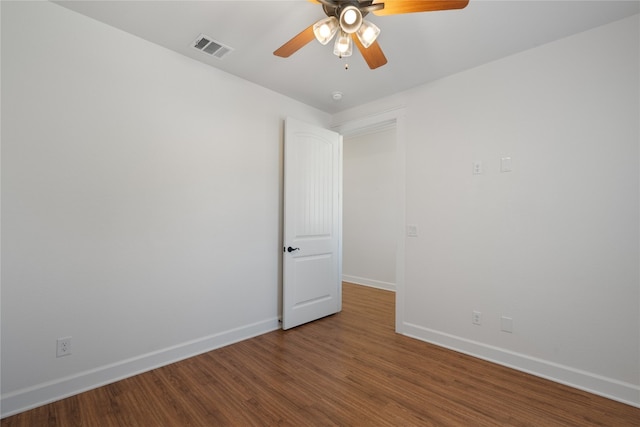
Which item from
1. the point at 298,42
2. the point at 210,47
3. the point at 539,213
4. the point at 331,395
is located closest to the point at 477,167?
the point at 539,213

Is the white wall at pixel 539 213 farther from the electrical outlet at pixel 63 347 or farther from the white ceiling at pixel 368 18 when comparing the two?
the electrical outlet at pixel 63 347

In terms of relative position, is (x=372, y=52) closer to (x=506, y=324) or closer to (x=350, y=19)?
(x=350, y=19)

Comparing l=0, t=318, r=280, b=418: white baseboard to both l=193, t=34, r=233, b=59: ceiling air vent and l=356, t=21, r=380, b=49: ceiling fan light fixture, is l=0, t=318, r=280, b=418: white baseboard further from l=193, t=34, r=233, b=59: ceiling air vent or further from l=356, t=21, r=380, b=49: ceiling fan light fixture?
l=356, t=21, r=380, b=49: ceiling fan light fixture

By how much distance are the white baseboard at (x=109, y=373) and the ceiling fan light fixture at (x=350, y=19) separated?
2745 mm

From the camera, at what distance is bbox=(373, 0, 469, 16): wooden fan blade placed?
4.74 feet

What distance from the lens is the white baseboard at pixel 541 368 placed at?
1.98 meters

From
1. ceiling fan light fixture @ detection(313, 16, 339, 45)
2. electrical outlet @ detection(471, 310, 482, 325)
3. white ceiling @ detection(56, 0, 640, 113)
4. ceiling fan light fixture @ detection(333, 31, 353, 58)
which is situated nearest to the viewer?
ceiling fan light fixture @ detection(313, 16, 339, 45)

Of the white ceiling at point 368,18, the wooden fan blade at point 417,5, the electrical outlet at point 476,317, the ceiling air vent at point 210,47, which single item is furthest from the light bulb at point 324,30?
the electrical outlet at point 476,317

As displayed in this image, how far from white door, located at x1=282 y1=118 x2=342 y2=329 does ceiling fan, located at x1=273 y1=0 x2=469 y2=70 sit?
154cm

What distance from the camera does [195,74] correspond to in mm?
2641

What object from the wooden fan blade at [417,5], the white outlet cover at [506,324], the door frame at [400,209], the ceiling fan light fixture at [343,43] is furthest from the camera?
the door frame at [400,209]

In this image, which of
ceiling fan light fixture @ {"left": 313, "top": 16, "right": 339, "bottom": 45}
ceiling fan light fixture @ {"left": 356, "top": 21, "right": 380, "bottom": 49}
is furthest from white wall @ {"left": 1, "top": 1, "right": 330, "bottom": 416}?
ceiling fan light fixture @ {"left": 356, "top": 21, "right": 380, "bottom": 49}

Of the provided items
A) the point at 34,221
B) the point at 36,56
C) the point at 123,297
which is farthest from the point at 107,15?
the point at 123,297

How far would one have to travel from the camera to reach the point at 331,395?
2.01 meters
